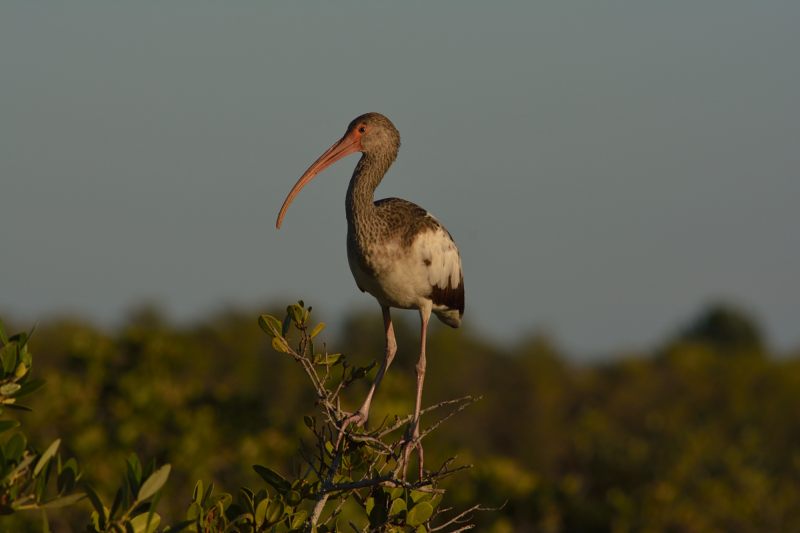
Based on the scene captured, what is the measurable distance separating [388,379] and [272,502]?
9573mm

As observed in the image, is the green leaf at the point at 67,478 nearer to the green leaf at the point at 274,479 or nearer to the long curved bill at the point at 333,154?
the green leaf at the point at 274,479

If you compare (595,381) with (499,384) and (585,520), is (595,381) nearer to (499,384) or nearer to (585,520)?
(499,384)

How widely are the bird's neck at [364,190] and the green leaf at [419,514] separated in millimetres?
2281

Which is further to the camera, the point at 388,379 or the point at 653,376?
the point at 653,376

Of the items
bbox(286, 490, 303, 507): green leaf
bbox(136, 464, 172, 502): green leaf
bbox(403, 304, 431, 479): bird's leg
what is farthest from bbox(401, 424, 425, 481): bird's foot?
bbox(136, 464, 172, 502): green leaf

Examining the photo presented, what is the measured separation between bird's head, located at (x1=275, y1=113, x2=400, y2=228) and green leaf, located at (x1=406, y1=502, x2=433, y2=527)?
2.68 meters

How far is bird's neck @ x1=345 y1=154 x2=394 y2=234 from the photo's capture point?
6746mm

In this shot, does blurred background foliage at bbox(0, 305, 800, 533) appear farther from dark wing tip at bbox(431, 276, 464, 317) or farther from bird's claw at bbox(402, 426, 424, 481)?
dark wing tip at bbox(431, 276, 464, 317)

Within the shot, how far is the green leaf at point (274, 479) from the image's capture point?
15.7ft

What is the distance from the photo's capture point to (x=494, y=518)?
47.7 feet

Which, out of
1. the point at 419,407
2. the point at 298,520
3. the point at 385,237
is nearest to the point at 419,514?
the point at 298,520

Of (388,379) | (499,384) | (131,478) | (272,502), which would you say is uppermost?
(131,478)

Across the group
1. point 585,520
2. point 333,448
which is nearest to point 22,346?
point 333,448

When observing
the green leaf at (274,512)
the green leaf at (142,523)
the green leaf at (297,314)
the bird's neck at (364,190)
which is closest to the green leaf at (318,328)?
the green leaf at (297,314)
